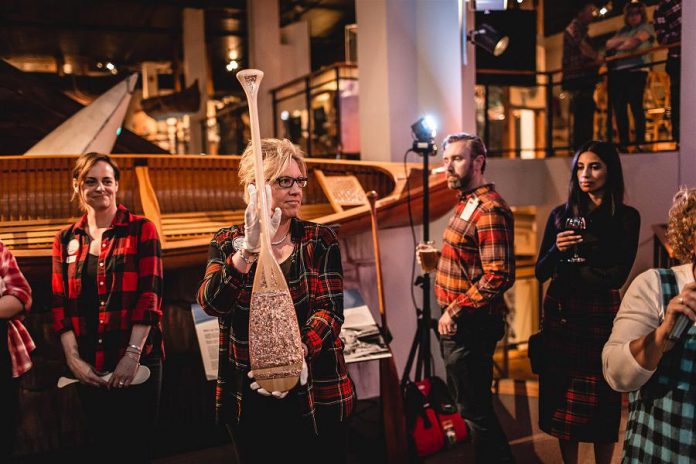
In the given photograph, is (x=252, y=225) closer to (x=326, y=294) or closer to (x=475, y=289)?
(x=326, y=294)

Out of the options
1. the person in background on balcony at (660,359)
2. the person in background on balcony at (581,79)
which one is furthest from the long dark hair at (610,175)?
the person in background on balcony at (581,79)

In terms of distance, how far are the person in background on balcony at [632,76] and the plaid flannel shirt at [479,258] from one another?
3447 millimetres

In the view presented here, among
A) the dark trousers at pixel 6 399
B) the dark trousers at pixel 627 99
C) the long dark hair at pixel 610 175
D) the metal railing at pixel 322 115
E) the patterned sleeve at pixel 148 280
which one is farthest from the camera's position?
the metal railing at pixel 322 115

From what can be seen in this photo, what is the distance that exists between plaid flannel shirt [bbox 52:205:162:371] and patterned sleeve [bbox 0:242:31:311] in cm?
9

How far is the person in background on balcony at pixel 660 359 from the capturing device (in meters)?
1.31

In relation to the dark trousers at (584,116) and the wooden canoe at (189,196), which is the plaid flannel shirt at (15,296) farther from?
the dark trousers at (584,116)

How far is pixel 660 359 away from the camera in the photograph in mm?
1340

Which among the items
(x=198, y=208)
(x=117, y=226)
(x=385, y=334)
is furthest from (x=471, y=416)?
(x=198, y=208)

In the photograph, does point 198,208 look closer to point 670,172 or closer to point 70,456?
point 70,456

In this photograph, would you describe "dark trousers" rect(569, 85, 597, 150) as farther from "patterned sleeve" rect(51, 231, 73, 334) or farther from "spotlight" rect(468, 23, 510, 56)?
"patterned sleeve" rect(51, 231, 73, 334)

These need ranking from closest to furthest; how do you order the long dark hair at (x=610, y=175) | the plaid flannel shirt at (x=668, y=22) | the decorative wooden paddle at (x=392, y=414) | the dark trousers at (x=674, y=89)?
the long dark hair at (x=610, y=175), the decorative wooden paddle at (x=392, y=414), the plaid flannel shirt at (x=668, y=22), the dark trousers at (x=674, y=89)

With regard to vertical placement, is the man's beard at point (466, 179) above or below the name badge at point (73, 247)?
above

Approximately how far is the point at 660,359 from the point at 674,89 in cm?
448

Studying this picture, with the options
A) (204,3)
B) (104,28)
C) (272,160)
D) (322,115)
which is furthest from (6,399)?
(104,28)
